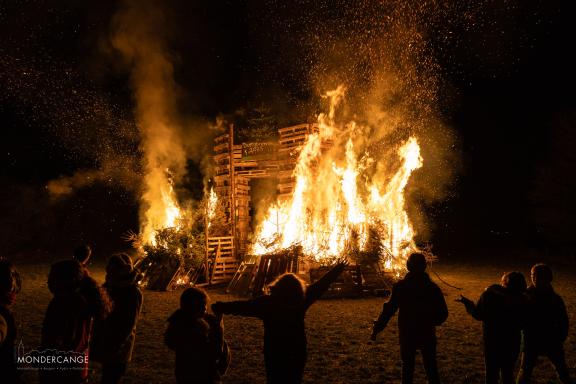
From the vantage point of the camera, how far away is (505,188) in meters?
32.4

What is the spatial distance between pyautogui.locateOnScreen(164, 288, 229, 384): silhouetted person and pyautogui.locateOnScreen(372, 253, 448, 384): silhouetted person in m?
2.22

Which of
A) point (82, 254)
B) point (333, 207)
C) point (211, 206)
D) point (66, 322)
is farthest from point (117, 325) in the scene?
point (211, 206)

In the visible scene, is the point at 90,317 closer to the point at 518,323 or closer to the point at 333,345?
the point at 518,323

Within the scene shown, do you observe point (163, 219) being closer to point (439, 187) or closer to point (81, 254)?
point (81, 254)

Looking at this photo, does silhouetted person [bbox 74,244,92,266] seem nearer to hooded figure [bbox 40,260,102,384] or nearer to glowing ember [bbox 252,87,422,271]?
hooded figure [bbox 40,260,102,384]

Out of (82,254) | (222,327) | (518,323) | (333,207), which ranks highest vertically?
(333,207)

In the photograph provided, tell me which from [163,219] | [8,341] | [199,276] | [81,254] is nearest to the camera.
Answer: [8,341]

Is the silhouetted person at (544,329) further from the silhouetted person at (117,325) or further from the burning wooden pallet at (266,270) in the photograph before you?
the burning wooden pallet at (266,270)

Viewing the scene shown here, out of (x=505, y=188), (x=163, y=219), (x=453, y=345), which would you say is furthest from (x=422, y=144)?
(x=453, y=345)

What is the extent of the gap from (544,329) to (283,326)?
3.22m

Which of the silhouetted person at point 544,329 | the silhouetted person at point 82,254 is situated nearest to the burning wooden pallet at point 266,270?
the silhouetted person at point 82,254

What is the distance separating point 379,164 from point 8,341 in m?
16.5

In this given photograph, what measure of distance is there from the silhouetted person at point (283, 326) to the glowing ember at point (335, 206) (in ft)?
34.4

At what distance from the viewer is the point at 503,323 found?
4.98 meters
